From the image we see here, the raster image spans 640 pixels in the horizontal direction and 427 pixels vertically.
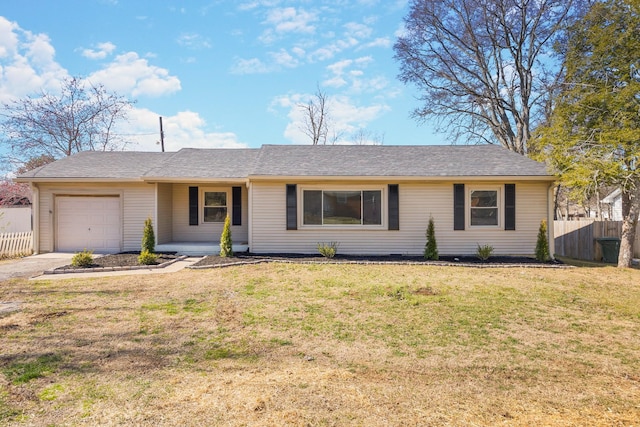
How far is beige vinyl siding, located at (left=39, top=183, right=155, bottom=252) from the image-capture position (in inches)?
461

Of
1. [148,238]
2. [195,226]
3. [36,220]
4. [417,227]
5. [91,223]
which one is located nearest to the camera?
[148,238]

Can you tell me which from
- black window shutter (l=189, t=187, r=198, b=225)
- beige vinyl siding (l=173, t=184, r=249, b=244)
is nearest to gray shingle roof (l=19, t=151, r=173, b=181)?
beige vinyl siding (l=173, t=184, r=249, b=244)

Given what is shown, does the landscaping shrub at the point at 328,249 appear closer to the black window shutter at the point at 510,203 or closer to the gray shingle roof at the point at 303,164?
the gray shingle roof at the point at 303,164

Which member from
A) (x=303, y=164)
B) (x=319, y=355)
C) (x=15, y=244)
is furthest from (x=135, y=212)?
(x=319, y=355)

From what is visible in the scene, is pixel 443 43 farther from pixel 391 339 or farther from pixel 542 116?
pixel 391 339

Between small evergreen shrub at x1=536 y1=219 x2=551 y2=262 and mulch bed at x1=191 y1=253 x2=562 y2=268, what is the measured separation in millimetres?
183

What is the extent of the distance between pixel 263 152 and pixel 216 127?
9.89m

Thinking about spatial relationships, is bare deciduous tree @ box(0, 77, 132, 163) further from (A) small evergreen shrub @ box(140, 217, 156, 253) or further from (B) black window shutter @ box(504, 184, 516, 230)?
(B) black window shutter @ box(504, 184, 516, 230)

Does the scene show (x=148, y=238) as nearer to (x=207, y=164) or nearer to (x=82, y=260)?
(x=82, y=260)

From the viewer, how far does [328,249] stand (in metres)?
10.6

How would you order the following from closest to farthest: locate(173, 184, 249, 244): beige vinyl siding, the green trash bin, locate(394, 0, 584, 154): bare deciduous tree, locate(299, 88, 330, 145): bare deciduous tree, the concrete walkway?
the concrete walkway
the green trash bin
locate(173, 184, 249, 244): beige vinyl siding
locate(394, 0, 584, 154): bare deciduous tree
locate(299, 88, 330, 145): bare deciduous tree

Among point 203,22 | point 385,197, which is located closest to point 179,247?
point 385,197

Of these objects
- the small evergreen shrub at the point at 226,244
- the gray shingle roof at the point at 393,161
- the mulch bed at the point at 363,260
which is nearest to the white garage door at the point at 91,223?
the mulch bed at the point at 363,260

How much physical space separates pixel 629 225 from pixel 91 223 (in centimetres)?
1714
